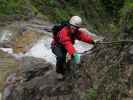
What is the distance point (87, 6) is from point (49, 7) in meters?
2.58

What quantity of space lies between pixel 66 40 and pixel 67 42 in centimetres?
4

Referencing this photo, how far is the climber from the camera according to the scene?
30.4 feet

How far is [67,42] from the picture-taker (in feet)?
30.4

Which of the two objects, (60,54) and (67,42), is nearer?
(67,42)

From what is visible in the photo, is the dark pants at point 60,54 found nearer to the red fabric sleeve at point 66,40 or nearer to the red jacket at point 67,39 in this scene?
the red jacket at point 67,39

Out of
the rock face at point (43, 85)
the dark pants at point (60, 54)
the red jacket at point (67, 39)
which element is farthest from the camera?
the dark pants at point (60, 54)

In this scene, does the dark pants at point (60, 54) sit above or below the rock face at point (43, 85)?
above

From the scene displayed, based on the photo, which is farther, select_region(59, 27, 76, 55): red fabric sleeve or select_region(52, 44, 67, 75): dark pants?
select_region(52, 44, 67, 75): dark pants

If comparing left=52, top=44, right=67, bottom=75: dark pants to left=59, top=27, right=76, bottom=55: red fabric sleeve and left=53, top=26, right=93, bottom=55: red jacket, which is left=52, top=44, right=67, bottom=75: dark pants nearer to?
left=53, top=26, right=93, bottom=55: red jacket

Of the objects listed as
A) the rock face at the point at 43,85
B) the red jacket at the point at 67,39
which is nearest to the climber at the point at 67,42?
the red jacket at the point at 67,39

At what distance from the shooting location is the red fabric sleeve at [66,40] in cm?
920

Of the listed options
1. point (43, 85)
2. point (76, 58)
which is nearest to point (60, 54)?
point (76, 58)

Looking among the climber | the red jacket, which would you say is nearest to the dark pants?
the climber

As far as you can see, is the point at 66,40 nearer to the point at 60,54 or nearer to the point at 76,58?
the point at 76,58
